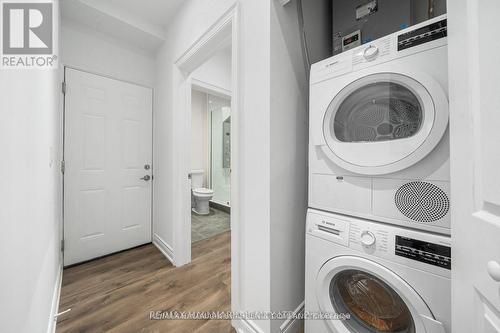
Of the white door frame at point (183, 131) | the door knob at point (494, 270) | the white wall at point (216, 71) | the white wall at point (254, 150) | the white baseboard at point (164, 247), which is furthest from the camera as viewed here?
the white wall at point (216, 71)

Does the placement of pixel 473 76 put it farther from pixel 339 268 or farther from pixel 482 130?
pixel 339 268

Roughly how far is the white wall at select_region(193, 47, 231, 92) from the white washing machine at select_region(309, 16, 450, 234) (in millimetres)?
1802

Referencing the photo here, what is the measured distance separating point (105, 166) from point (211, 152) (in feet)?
7.08

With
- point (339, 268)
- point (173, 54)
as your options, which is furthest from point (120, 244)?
point (339, 268)

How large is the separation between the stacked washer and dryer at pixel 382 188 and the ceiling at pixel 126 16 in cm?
193

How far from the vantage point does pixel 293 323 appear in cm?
119

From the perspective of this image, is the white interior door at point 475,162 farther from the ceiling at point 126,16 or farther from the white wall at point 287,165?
the ceiling at point 126,16

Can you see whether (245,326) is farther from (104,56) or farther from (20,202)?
(104,56)

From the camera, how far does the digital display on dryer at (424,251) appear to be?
67 centimetres

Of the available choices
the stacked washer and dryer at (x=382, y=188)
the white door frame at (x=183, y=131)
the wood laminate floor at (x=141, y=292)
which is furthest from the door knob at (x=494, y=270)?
the white door frame at (x=183, y=131)

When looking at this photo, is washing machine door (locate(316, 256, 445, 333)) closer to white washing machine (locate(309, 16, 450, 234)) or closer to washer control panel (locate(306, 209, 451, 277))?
washer control panel (locate(306, 209, 451, 277))

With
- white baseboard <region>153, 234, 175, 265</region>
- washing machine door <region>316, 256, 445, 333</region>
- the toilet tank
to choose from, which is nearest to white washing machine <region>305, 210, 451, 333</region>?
washing machine door <region>316, 256, 445, 333</region>

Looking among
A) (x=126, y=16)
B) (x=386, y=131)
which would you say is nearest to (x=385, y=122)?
(x=386, y=131)

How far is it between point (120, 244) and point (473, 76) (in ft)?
9.77
